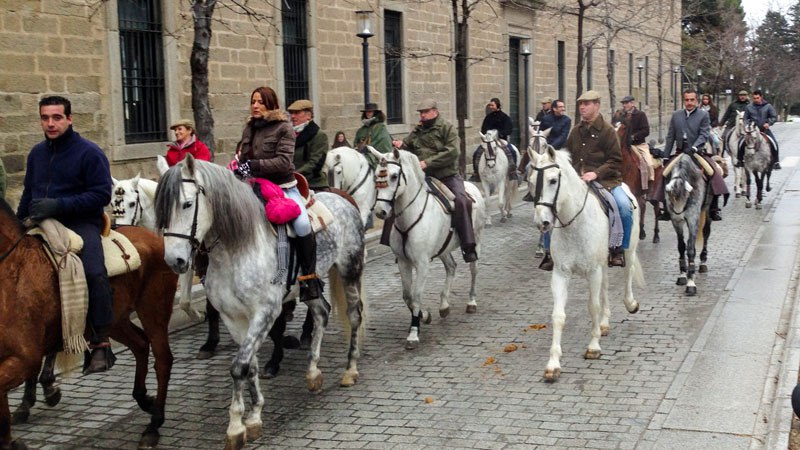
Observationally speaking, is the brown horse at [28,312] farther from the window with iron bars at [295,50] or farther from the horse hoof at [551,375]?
the window with iron bars at [295,50]

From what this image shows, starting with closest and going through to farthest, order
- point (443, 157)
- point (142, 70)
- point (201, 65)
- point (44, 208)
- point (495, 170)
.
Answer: point (44, 208), point (443, 157), point (201, 65), point (142, 70), point (495, 170)

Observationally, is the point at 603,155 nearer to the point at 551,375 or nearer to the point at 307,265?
the point at 551,375

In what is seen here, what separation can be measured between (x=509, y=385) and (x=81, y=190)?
12.3 ft

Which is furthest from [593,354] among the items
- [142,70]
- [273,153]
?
[142,70]

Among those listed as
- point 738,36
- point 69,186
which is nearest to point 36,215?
point 69,186

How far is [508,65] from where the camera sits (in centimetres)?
3005

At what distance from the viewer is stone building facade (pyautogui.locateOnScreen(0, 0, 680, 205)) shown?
1184cm

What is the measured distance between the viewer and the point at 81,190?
6207 mm

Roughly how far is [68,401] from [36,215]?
7.72ft

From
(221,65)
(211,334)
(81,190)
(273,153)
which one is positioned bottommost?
(211,334)

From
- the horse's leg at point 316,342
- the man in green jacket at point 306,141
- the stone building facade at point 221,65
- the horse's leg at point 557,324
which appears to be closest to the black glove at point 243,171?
the horse's leg at point 316,342

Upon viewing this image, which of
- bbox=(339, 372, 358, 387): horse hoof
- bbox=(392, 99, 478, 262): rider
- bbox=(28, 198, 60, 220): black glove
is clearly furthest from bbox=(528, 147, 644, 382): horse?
bbox=(28, 198, 60, 220): black glove

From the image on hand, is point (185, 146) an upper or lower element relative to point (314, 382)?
upper

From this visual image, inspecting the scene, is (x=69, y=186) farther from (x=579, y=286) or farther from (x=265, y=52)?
(x=265, y=52)
